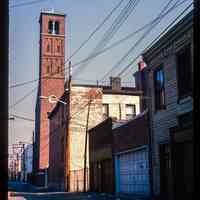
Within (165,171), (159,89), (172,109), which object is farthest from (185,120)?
(159,89)

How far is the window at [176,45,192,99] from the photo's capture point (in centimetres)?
1658

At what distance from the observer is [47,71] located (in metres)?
77.0

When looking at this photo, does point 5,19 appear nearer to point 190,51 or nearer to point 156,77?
point 190,51

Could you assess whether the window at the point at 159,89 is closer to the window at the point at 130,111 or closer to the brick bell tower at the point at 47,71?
the window at the point at 130,111

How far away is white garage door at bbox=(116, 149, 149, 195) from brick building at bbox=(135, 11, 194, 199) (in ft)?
6.76

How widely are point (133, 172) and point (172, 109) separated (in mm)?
8722

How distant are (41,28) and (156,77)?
63.1 meters

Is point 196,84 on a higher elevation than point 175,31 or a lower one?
lower

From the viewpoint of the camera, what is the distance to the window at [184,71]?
1658 cm

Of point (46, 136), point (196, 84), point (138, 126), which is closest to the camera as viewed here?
point (196, 84)

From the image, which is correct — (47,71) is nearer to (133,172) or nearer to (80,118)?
(80,118)

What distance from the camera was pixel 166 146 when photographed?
1919 centimetres

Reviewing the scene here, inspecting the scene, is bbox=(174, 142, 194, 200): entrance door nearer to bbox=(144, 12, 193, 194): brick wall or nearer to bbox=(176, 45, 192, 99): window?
bbox=(144, 12, 193, 194): brick wall

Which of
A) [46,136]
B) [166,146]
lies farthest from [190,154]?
[46,136]
